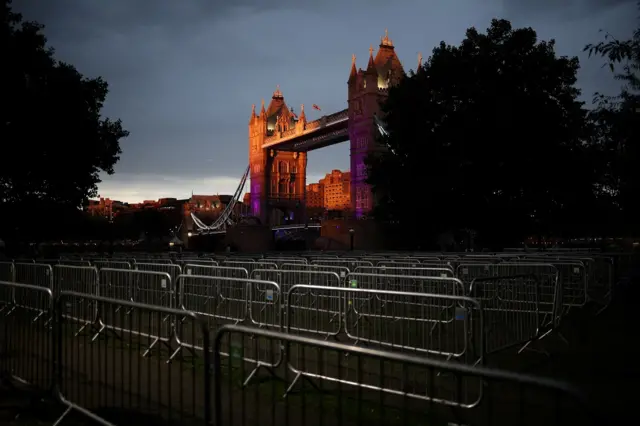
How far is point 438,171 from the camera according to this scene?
104ft

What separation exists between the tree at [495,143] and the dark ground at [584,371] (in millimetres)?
19996

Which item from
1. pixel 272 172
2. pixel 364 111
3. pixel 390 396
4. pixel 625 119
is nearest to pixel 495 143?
pixel 625 119

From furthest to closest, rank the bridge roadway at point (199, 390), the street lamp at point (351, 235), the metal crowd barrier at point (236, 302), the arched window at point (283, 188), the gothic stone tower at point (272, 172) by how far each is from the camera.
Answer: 1. the arched window at point (283, 188)
2. the gothic stone tower at point (272, 172)
3. the street lamp at point (351, 235)
4. the metal crowd barrier at point (236, 302)
5. the bridge roadway at point (199, 390)

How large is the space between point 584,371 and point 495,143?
25212mm

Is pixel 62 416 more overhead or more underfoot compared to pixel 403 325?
more underfoot

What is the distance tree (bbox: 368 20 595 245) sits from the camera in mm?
29984

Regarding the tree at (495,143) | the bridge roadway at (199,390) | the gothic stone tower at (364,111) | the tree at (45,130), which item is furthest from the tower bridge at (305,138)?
the bridge roadway at (199,390)

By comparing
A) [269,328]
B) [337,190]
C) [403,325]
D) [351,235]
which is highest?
[337,190]

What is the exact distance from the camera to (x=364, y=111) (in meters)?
81.3

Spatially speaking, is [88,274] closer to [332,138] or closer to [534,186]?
[534,186]

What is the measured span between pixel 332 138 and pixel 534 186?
74648 millimetres

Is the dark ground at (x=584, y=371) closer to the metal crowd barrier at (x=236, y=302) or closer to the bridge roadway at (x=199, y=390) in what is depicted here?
the bridge roadway at (x=199, y=390)

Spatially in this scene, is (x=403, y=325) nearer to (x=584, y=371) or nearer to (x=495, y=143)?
(x=584, y=371)

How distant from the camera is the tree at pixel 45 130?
1973cm
